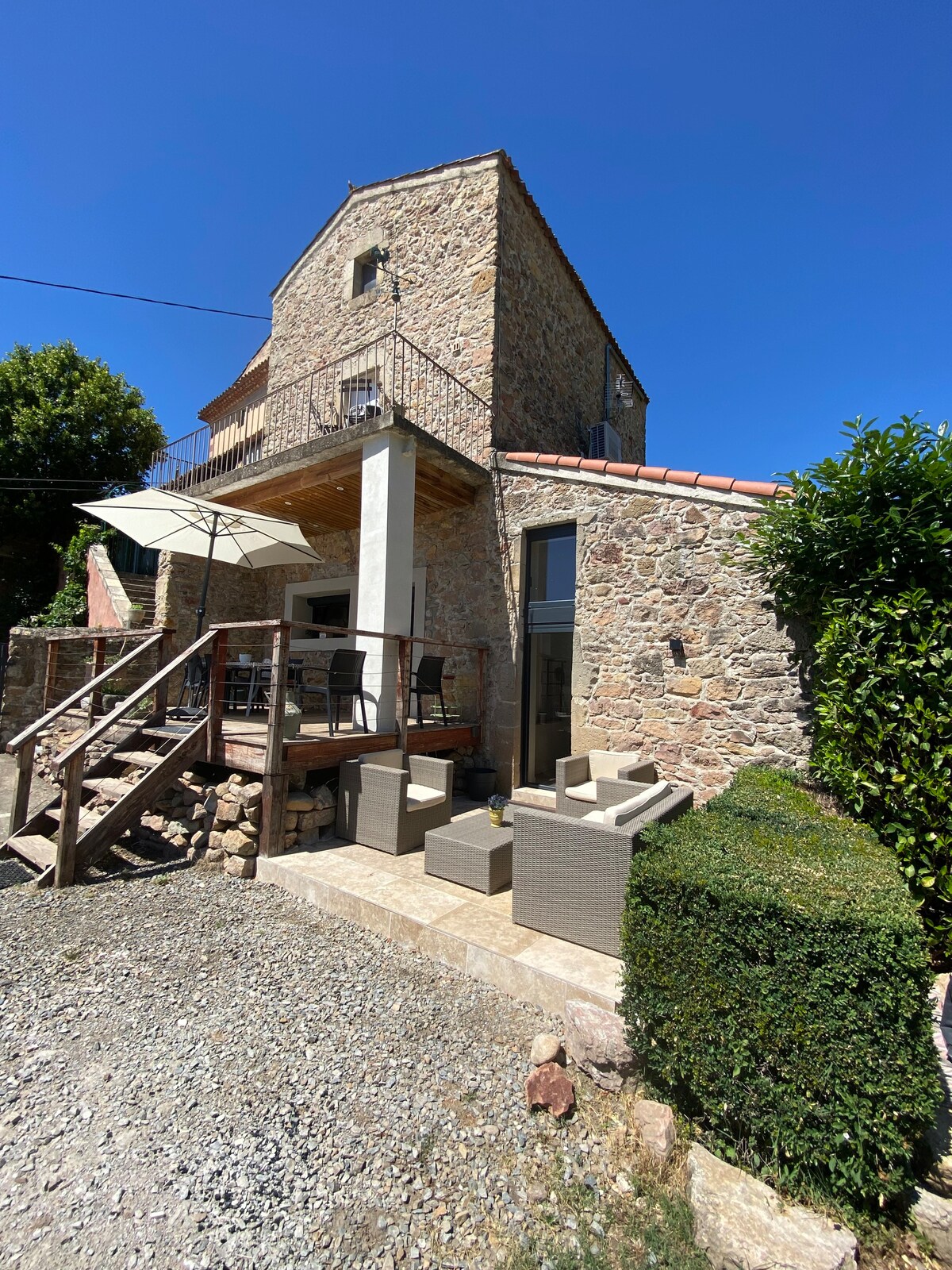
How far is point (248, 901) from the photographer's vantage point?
13.1 ft

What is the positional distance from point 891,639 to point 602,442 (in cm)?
726

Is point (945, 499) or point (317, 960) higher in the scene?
point (945, 499)

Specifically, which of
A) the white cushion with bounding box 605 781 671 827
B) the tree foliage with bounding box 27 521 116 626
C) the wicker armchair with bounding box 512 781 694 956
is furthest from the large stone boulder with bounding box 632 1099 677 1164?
the tree foliage with bounding box 27 521 116 626

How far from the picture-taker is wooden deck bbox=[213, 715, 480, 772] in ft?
15.5

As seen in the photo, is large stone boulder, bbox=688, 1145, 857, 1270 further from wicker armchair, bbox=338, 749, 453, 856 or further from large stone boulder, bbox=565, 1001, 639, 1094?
wicker armchair, bbox=338, 749, 453, 856

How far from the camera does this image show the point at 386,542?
6242 millimetres

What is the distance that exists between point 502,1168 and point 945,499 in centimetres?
442

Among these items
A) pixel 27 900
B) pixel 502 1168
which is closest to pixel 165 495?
pixel 27 900

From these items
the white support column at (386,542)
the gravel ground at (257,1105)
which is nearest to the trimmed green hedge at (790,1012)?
the gravel ground at (257,1105)

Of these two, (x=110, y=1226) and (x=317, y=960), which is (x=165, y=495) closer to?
(x=317, y=960)

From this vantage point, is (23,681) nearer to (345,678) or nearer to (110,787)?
(110,787)

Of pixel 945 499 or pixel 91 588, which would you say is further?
pixel 91 588

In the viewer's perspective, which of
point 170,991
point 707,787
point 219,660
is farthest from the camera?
point 707,787

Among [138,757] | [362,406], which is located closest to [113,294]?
[362,406]
